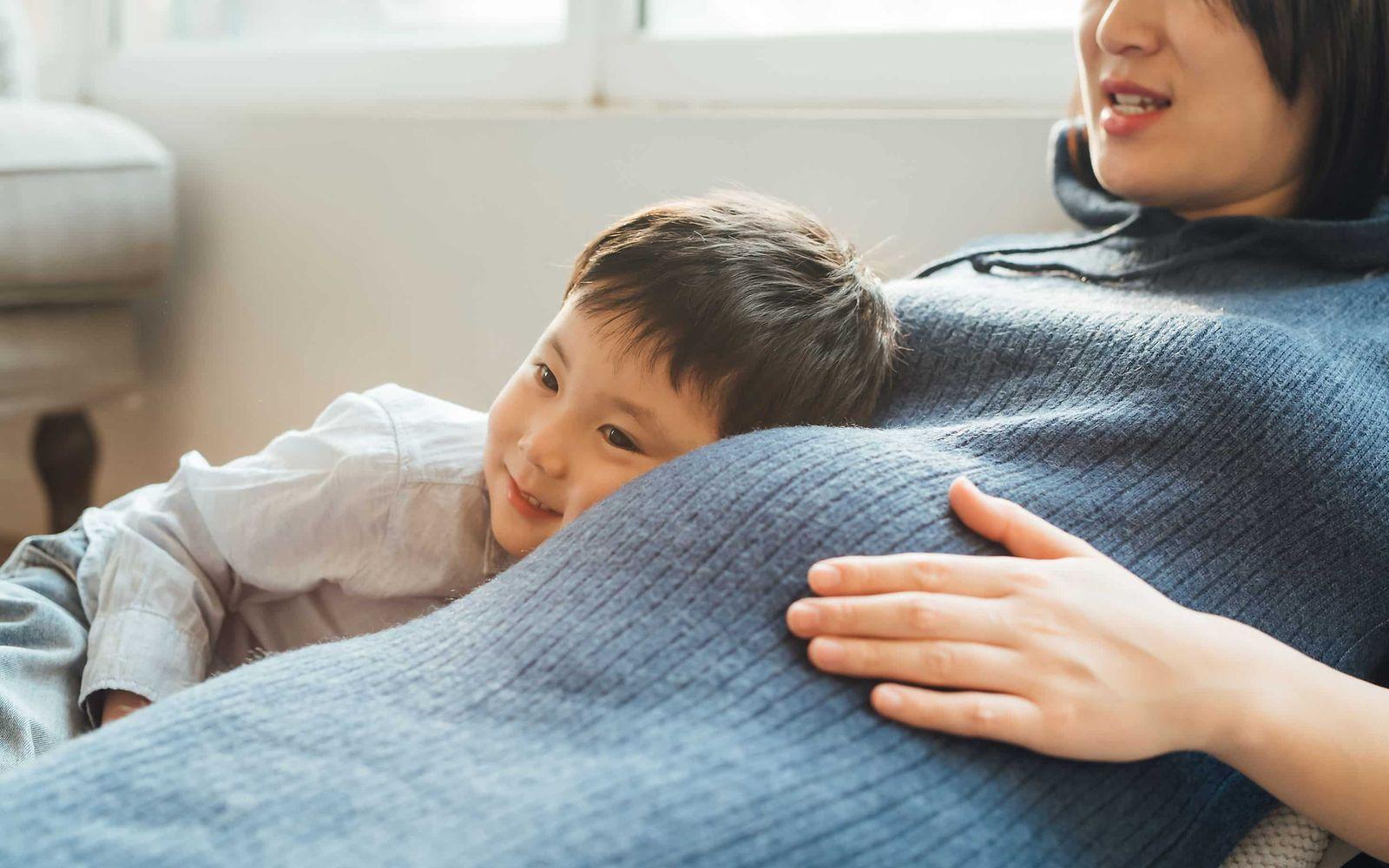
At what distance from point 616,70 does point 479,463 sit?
86 cm

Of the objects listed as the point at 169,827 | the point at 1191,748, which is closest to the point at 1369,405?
the point at 1191,748

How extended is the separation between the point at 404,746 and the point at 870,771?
0.66ft

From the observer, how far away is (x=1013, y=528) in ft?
2.16

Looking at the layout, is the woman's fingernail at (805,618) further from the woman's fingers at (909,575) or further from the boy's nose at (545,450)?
the boy's nose at (545,450)

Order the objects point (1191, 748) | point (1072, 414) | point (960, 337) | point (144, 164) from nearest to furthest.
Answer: point (1191, 748)
point (1072, 414)
point (960, 337)
point (144, 164)

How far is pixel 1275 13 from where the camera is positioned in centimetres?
92

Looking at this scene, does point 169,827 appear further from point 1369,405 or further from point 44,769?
point 1369,405

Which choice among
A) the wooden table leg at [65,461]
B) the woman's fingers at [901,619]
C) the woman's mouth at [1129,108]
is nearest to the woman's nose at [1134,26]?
the woman's mouth at [1129,108]

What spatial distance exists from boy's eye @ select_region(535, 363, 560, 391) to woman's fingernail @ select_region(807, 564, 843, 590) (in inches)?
13.9

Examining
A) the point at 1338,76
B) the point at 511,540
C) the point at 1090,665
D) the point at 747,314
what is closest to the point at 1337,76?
the point at 1338,76

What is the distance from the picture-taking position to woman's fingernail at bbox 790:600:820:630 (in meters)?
0.60

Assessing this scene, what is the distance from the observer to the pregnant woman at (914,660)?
1.68 feet

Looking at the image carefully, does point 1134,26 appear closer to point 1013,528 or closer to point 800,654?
point 1013,528

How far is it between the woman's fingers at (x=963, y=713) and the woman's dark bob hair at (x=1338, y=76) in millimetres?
594
